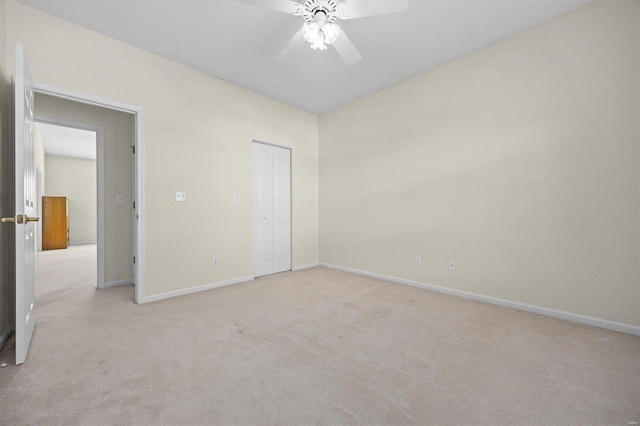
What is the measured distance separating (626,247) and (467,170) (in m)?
1.44

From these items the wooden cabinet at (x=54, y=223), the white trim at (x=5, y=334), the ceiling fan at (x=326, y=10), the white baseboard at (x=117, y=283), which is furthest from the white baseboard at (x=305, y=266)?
the wooden cabinet at (x=54, y=223)

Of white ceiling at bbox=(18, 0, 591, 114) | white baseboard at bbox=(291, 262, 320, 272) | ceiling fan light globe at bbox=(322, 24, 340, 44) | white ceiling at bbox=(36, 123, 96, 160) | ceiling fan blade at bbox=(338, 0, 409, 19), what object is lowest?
white baseboard at bbox=(291, 262, 320, 272)

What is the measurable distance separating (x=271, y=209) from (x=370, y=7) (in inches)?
119

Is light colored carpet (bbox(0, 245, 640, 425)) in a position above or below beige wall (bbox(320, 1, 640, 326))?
below

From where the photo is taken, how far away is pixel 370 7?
1.89 meters

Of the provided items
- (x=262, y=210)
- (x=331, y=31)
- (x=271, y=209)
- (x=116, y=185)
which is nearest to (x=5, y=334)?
(x=116, y=185)

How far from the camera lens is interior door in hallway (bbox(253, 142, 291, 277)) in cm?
410

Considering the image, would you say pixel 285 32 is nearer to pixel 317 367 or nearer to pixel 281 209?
pixel 281 209

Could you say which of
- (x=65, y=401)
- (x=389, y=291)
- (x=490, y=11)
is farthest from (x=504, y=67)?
(x=65, y=401)

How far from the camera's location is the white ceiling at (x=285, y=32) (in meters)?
2.31

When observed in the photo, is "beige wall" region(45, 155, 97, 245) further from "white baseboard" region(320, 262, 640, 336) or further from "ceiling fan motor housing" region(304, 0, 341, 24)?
"white baseboard" region(320, 262, 640, 336)

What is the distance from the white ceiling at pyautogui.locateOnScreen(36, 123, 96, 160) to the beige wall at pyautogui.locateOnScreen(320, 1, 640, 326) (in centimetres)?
651

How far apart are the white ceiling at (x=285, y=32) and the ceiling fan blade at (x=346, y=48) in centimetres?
29

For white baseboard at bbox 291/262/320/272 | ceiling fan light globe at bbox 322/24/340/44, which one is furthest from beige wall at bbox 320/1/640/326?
ceiling fan light globe at bbox 322/24/340/44
